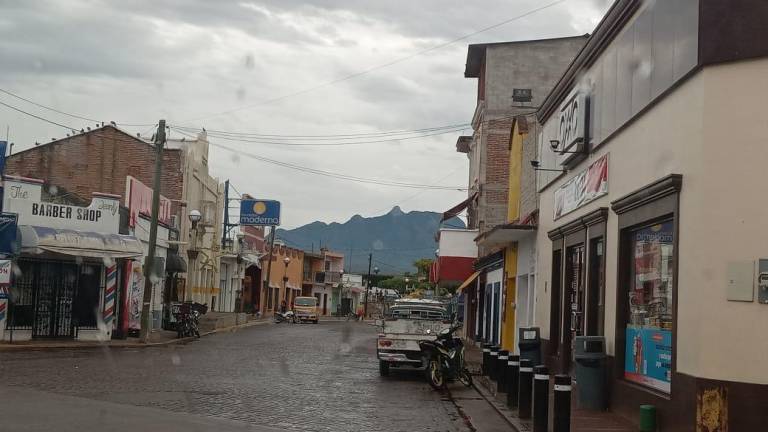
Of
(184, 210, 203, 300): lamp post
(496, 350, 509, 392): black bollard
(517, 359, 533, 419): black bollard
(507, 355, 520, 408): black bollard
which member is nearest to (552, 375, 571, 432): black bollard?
(517, 359, 533, 419): black bollard

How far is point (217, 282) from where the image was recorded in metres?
58.0

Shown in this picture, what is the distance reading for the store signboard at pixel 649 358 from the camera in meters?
11.6

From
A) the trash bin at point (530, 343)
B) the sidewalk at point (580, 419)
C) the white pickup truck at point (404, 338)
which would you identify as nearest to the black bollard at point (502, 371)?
the sidewalk at point (580, 419)

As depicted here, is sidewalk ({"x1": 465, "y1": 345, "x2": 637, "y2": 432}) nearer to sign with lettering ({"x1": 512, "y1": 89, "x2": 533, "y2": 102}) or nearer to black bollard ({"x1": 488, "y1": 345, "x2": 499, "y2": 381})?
black bollard ({"x1": 488, "y1": 345, "x2": 499, "y2": 381})

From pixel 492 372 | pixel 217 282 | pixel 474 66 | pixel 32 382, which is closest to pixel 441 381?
pixel 492 372

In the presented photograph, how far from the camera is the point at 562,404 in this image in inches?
399

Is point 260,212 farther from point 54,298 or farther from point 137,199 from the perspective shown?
point 54,298

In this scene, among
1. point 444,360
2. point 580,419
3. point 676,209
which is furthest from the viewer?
point 444,360

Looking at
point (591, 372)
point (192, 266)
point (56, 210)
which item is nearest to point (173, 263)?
point (56, 210)

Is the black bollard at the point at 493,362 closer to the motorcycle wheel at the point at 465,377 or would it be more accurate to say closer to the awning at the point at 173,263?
the motorcycle wheel at the point at 465,377

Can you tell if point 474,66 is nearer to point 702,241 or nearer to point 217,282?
point 217,282

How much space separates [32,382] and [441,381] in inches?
291

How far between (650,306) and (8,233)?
→ 60.9 ft

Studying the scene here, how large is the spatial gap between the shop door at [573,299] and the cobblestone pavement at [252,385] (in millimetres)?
2917
